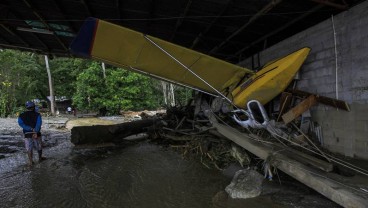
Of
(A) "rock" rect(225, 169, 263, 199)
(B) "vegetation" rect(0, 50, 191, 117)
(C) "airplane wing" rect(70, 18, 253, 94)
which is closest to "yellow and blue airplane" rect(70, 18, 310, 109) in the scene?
(C) "airplane wing" rect(70, 18, 253, 94)

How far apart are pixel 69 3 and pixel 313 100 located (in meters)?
6.60

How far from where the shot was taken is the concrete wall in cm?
594

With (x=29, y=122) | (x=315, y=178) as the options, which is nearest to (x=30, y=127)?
(x=29, y=122)

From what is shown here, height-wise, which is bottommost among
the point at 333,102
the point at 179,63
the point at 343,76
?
the point at 333,102

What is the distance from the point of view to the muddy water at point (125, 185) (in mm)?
4828

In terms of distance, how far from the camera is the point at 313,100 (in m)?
6.99

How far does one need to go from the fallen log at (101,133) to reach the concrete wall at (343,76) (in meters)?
6.28

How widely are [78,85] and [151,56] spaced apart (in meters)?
20.4

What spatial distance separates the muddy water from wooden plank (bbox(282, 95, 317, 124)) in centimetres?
A: 209

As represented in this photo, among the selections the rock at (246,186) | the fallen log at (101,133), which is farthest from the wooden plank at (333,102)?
the fallen log at (101,133)

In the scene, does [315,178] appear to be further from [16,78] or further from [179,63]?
[16,78]

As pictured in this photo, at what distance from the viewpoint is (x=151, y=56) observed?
8297 mm

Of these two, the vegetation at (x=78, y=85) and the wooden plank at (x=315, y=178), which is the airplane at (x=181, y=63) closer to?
the wooden plank at (x=315, y=178)

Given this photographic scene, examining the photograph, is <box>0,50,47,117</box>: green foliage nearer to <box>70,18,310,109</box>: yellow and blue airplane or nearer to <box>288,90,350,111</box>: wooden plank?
→ <box>70,18,310,109</box>: yellow and blue airplane
